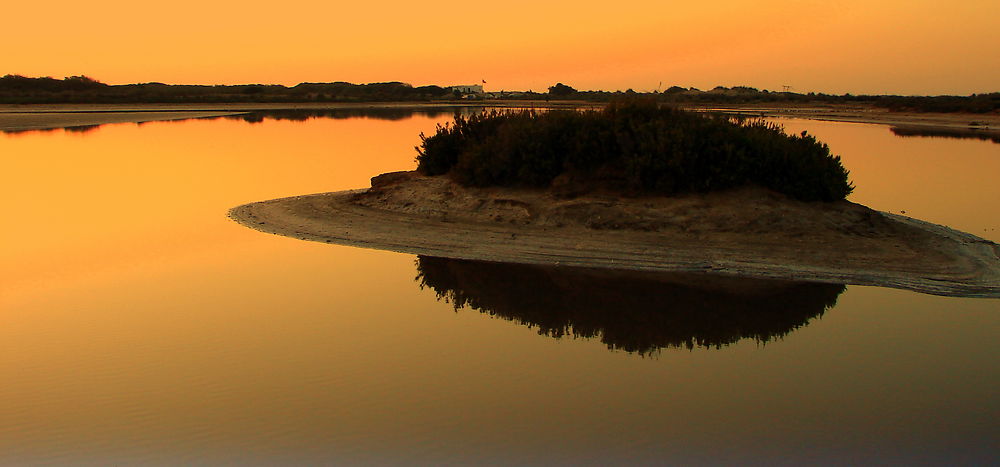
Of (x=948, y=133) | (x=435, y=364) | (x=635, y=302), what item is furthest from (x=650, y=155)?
(x=948, y=133)

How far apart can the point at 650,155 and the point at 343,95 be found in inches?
3964

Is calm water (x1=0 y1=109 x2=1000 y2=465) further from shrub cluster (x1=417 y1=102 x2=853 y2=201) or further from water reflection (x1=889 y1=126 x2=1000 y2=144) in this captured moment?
water reflection (x1=889 y1=126 x2=1000 y2=144)

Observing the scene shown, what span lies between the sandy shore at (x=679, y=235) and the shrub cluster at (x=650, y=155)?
39 centimetres

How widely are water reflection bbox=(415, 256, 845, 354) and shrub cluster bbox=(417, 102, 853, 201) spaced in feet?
10.7

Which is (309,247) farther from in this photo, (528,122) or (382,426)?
(382,426)

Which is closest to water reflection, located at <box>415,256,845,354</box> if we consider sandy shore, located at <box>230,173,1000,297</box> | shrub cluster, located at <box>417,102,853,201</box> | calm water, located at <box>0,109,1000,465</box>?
calm water, located at <box>0,109,1000,465</box>

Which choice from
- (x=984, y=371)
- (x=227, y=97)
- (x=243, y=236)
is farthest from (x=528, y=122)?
(x=227, y=97)

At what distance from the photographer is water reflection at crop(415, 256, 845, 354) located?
8742mm

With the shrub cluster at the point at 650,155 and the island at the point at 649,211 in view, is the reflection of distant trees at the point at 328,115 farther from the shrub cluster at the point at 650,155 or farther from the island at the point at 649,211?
the shrub cluster at the point at 650,155

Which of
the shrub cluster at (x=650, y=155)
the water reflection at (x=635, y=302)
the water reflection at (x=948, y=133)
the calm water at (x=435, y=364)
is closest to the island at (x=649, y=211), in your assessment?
the shrub cluster at (x=650, y=155)

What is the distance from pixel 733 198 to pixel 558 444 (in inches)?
329

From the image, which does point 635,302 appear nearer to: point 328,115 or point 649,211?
point 649,211

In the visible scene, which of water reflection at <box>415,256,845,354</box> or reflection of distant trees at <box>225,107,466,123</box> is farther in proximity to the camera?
reflection of distant trees at <box>225,107,466,123</box>

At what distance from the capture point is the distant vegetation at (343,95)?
66.4 meters
